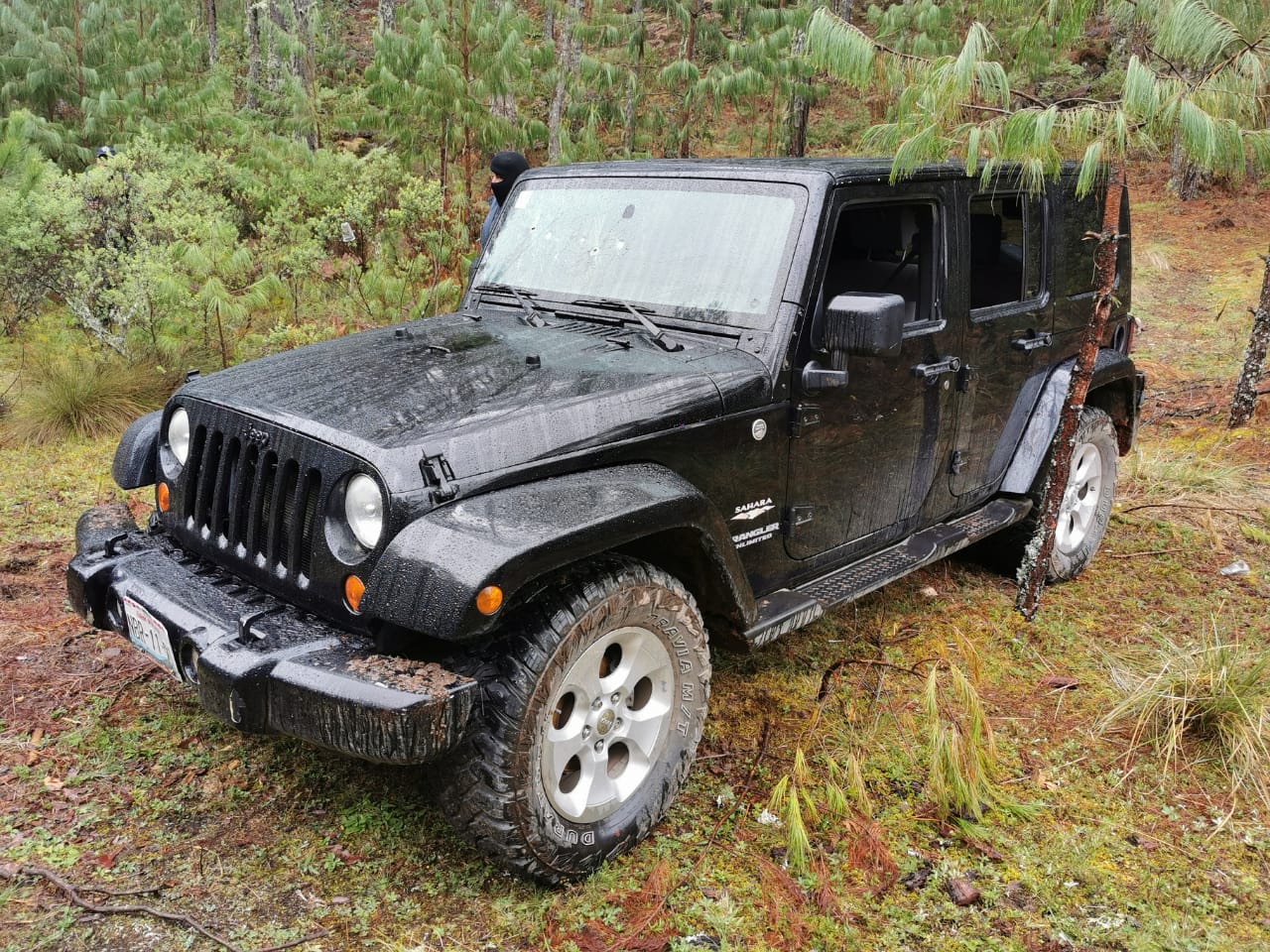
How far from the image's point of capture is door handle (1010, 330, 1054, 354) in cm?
432

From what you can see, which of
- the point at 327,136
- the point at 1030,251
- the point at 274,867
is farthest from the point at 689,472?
the point at 327,136

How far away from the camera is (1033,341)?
4.42 metres

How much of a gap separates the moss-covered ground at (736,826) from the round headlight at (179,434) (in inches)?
39.0

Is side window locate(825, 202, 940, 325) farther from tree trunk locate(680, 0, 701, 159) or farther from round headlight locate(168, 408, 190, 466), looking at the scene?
tree trunk locate(680, 0, 701, 159)

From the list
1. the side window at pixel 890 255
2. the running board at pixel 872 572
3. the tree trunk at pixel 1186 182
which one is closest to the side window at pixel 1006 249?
the side window at pixel 890 255

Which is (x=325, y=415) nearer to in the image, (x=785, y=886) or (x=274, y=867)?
(x=274, y=867)

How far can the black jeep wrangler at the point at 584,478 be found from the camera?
245 cm

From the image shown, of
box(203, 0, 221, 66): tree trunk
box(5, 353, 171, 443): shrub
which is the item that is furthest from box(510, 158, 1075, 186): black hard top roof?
box(203, 0, 221, 66): tree trunk

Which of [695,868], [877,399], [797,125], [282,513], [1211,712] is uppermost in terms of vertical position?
[797,125]

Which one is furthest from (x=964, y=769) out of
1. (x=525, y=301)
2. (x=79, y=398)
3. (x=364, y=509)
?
(x=79, y=398)

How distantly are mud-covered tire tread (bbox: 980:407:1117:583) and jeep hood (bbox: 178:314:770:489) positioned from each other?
217 cm

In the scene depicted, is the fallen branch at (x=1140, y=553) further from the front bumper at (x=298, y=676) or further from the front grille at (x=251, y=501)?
the front grille at (x=251, y=501)

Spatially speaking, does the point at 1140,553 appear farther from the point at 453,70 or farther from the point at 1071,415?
the point at 453,70

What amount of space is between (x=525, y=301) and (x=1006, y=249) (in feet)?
7.10
